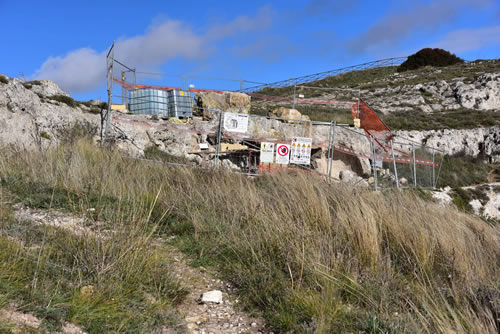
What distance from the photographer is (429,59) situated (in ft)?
167

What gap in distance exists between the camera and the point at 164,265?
4.01 metres

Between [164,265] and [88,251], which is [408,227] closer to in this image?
[164,265]

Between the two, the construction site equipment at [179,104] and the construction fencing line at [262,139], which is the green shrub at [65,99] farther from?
the construction site equipment at [179,104]

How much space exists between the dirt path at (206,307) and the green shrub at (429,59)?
169ft

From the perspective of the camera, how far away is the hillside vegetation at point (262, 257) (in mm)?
3131

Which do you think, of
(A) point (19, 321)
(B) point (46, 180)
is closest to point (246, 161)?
(B) point (46, 180)

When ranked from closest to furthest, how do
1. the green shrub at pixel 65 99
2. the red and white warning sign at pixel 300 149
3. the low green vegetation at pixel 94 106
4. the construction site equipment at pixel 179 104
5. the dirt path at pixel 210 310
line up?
the dirt path at pixel 210 310
the red and white warning sign at pixel 300 149
the green shrub at pixel 65 99
the low green vegetation at pixel 94 106
the construction site equipment at pixel 179 104

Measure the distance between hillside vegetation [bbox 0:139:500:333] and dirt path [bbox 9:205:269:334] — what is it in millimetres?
125

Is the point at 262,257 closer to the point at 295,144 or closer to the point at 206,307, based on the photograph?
the point at 206,307

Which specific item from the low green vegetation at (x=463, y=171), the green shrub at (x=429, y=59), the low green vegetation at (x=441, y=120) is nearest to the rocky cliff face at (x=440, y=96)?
the low green vegetation at (x=441, y=120)

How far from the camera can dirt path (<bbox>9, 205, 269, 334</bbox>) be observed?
131 inches

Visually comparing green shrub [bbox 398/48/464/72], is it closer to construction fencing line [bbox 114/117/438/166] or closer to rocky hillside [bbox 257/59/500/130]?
rocky hillside [bbox 257/59/500/130]

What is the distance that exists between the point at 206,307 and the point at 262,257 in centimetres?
98

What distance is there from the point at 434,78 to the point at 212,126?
31664 mm
